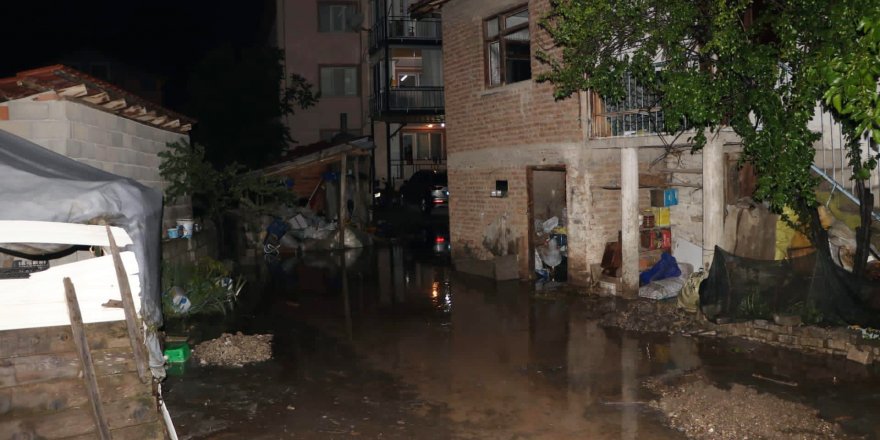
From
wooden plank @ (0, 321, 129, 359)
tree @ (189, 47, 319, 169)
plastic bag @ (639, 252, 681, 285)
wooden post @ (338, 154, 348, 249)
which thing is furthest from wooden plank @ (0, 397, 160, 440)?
tree @ (189, 47, 319, 169)

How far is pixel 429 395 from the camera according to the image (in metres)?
7.91

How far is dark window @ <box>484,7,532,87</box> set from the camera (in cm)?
1537

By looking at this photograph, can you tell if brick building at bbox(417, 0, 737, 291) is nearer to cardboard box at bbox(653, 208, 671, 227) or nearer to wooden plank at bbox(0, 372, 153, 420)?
cardboard box at bbox(653, 208, 671, 227)

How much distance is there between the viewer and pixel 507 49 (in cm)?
1552

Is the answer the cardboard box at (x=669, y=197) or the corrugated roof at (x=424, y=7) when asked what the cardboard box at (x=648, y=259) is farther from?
the corrugated roof at (x=424, y=7)

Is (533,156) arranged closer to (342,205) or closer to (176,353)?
(176,353)

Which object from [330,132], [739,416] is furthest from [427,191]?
[739,416]

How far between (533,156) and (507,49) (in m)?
2.53

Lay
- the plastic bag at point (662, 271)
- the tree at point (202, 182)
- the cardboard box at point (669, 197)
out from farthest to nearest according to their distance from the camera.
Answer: the tree at point (202, 182), the cardboard box at point (669, 197), the plastic bag at point (662, 271)

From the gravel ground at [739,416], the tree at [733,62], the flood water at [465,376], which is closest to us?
the gravel ground at [739,416]

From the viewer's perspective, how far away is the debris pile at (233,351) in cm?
916

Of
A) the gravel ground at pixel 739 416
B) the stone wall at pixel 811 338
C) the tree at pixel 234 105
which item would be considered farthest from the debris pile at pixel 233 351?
the tree at pixel 234 105

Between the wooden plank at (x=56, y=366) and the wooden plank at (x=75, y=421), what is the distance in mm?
240

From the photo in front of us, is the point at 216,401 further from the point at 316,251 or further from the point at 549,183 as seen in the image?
the point at 316,251
